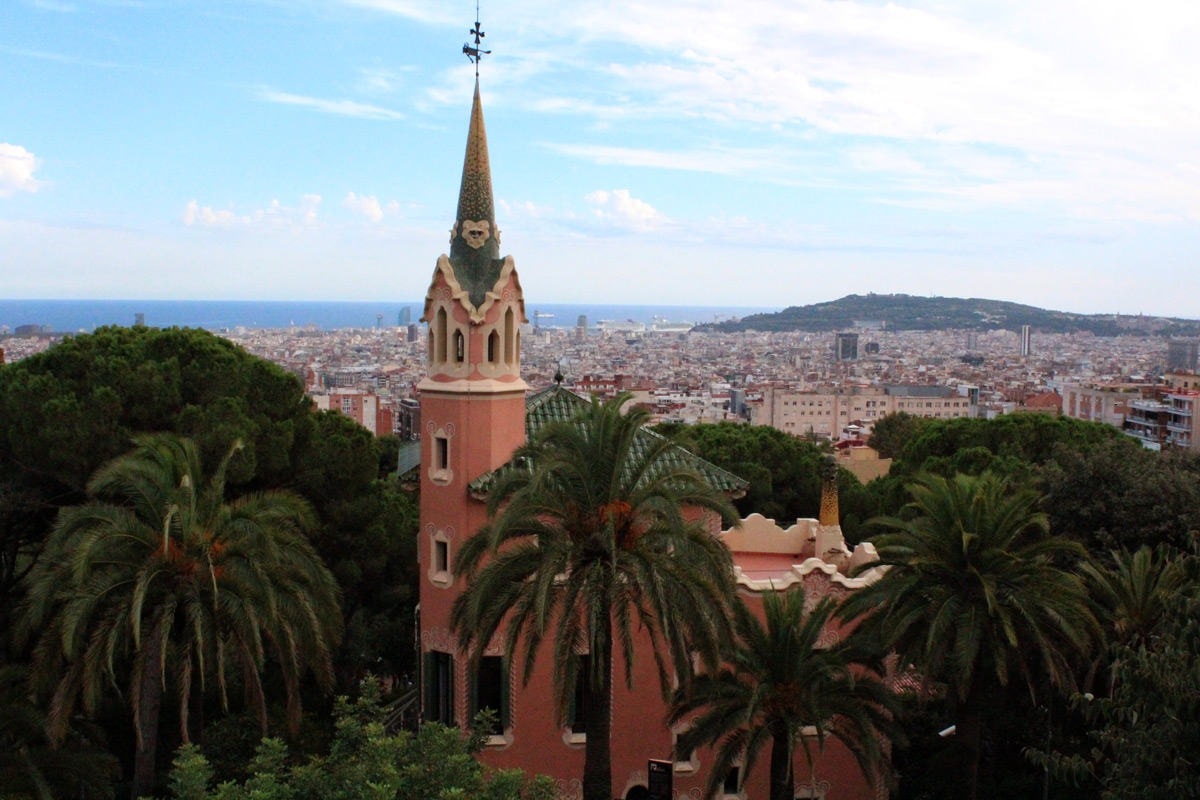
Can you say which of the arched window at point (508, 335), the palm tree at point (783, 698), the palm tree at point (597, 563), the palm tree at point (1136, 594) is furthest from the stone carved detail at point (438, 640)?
the palm tree at point (1136, 594)

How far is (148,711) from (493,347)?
6396 mm

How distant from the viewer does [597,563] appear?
11898 millimetres

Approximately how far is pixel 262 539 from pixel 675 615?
190 inches

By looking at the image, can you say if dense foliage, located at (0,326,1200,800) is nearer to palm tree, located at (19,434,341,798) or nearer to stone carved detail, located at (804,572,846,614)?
palm tree, located at (19,434,341,798)

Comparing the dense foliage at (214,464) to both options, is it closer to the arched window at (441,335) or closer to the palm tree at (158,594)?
the palm tree at (158,594)

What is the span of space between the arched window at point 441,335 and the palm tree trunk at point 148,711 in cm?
541

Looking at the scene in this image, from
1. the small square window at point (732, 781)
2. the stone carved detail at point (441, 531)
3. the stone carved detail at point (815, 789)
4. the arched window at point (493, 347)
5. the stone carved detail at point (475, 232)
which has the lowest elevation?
the stone carved detail at point (815, 789)

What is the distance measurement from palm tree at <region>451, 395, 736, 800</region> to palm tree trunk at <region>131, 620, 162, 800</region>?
3.29 meters

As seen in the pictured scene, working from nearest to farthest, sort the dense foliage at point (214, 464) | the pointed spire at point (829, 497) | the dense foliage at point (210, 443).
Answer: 1. the dense foliage at point (214, 464)
2. the dense foliage at point (210, 443)
3. the pointed spire at point (829, 497)

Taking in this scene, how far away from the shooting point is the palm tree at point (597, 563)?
11766 mm

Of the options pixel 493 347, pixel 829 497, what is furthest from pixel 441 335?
pixel 829 497

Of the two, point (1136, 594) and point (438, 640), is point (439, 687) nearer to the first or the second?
point (438, 640)

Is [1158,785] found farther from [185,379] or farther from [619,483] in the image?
[185,379]

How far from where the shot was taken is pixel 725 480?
55.5 ft
